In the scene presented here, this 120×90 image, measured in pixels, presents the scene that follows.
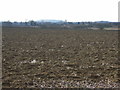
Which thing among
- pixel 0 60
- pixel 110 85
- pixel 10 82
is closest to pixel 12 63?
pixel 0 60

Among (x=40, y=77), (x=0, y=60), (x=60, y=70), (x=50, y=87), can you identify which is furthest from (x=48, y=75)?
(x=0, y=60)

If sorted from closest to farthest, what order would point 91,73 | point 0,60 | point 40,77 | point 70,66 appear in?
point 40,77, point 91,73, point 70,66, point 0,60

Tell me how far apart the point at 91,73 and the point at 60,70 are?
1.56 metres

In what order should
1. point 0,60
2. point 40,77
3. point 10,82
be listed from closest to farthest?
1. point 10,82
2. point 40,77
3. point 0,60

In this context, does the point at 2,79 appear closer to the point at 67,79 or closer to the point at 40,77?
the point at 40,77

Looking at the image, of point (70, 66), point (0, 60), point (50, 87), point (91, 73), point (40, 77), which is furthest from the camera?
point (0, 60)

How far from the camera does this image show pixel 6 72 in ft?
35.2

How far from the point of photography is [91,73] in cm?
1055

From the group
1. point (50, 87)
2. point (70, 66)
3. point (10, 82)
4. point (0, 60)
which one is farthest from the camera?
point (0, 60)

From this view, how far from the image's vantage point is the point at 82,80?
9281 mm

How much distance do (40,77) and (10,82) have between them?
4.47 feet

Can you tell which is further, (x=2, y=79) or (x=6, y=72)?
(x=6, y=72)

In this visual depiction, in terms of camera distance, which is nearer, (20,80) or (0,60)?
(20,80)

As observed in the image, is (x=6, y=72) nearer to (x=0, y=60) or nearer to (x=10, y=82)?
(x=10, y=82)
